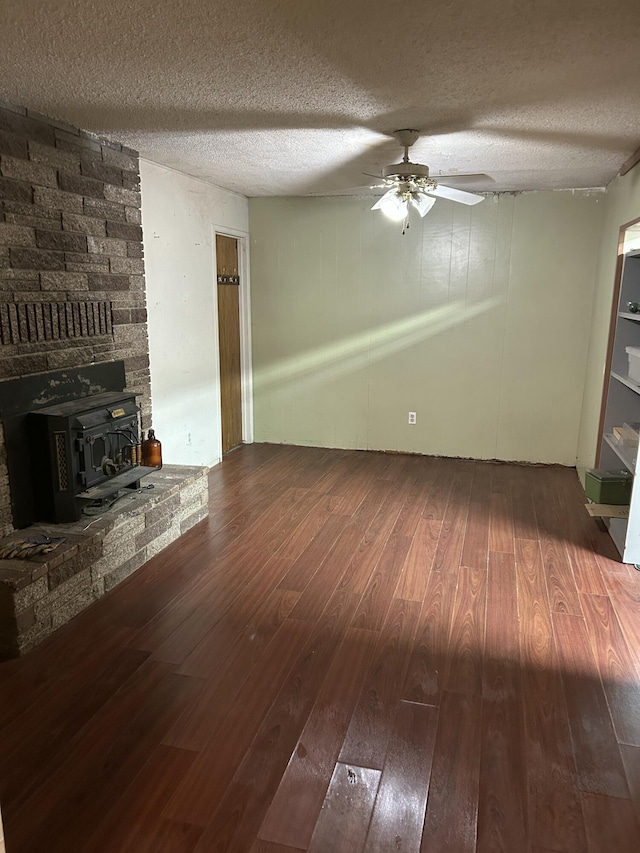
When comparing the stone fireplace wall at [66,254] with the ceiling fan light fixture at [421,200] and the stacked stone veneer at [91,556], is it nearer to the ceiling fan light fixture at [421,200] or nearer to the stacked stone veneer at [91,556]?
the stacked stone veneer at [91,556]

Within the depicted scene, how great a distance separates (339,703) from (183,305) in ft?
10.6

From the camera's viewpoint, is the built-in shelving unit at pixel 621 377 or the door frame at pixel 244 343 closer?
the built-in shelving unit at pixel 621 377

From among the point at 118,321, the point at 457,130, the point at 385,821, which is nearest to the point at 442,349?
the point at 457,130

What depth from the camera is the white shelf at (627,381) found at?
3586 mm

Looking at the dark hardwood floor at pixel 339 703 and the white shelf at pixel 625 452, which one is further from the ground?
the white shelf at pixel 625 452

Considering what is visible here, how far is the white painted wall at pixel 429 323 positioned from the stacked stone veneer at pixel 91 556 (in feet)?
7.21

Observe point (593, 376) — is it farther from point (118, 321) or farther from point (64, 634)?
point (64, 634)

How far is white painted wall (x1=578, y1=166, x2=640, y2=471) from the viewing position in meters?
3.96

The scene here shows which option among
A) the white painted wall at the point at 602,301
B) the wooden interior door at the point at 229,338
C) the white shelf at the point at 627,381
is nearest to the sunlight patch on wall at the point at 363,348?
the wooden interior door at the point at 229,338

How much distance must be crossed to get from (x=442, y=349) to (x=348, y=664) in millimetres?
3555

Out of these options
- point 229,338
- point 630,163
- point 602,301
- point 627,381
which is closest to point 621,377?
point 627,381

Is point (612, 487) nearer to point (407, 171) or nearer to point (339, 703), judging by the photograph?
point (407, 171)

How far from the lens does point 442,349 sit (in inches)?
216

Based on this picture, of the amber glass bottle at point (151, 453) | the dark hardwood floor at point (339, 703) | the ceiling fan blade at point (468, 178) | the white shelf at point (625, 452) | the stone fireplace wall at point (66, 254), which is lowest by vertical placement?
the dark hardwood floor at point (339, 703)
